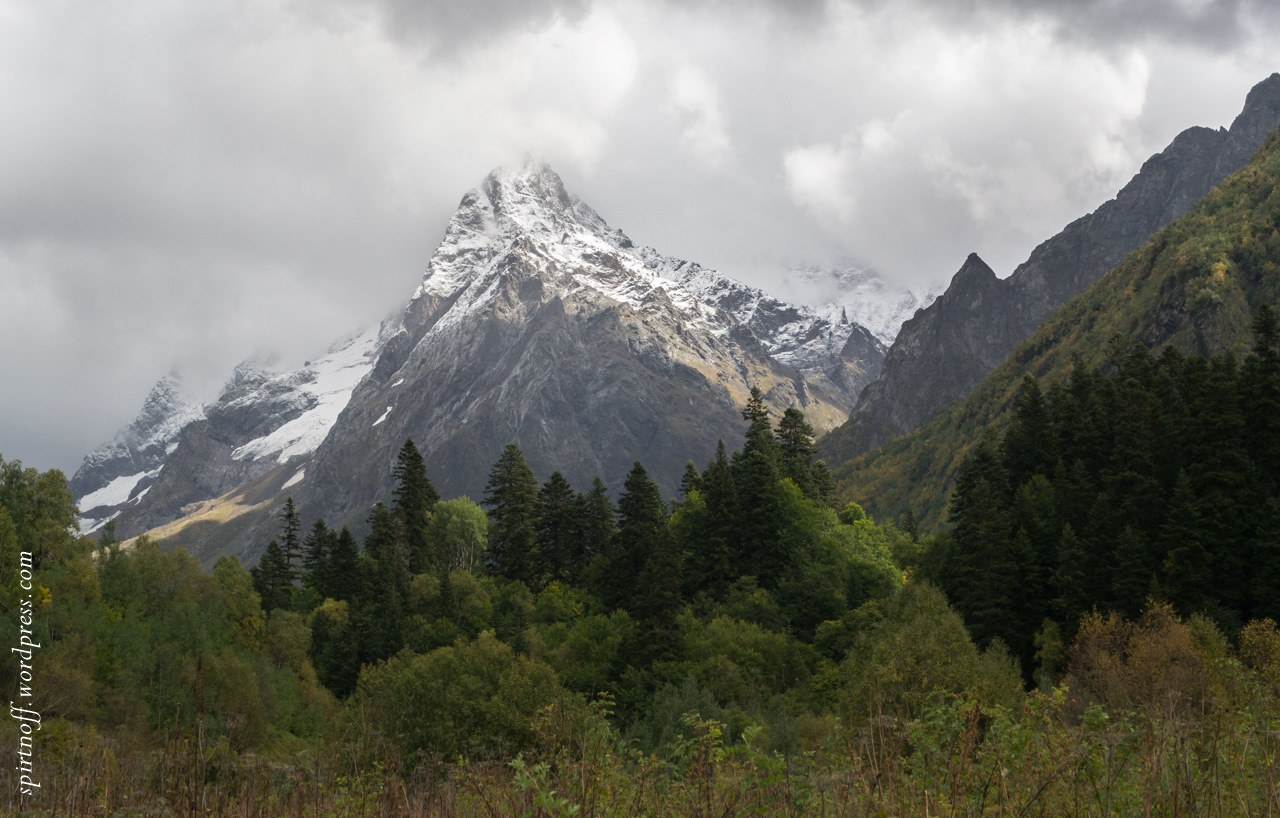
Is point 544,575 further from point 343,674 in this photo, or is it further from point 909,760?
point 909,760

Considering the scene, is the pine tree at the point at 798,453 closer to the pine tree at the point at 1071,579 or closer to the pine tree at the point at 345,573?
the pine tree at the point at 1071,579

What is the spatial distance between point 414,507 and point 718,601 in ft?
125

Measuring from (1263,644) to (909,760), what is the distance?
135ft

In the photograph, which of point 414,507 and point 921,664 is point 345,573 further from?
point 921,664

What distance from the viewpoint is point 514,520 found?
9412 centimetres

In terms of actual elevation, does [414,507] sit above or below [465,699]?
above

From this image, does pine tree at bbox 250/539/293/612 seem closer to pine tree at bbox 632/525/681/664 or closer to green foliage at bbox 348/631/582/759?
green foliage at bbox 348/631/582/759

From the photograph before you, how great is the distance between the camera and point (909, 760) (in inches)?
588

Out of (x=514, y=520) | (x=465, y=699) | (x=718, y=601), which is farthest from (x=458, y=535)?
(x=465, y=699)

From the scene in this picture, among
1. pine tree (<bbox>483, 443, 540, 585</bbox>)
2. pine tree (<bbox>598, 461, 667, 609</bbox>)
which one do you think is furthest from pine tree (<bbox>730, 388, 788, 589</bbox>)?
pine tree (<bbox>483, 443, 540, 585</bbox>)

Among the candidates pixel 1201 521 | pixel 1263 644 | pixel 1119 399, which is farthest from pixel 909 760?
pixel 1119 399

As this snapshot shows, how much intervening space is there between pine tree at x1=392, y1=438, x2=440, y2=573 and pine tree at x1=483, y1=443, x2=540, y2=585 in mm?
7771

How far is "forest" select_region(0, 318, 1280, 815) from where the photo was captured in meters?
46.3

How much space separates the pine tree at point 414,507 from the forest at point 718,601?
41 cm
